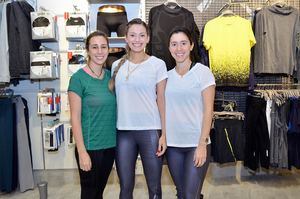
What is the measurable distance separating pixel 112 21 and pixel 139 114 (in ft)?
5.48

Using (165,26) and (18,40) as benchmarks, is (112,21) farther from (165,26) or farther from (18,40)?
(18,40)

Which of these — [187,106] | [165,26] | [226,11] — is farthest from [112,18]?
[187,106]

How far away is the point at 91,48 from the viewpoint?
1820 mm

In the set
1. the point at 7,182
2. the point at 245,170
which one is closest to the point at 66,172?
the point at 7,182

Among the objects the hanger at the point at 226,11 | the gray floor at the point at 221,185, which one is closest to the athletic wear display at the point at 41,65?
the gray floor at the point at 221,185

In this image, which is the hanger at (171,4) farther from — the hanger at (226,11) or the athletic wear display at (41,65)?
A: the athletic wear display at (41,65)

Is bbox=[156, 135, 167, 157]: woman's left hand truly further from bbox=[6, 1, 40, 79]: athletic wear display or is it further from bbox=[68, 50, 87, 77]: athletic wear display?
bbox=[6, 1, 40, 79]: athletic wear display

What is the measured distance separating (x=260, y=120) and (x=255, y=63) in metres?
0.61

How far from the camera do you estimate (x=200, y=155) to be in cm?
178

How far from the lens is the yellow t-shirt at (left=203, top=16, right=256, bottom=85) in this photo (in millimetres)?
3055

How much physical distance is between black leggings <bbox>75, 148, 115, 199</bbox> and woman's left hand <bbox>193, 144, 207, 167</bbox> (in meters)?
0.51

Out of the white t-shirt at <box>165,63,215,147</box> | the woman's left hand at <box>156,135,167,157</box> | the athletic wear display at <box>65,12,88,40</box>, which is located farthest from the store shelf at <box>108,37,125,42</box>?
the woman's left hand at <box>156,135,167,157</box>

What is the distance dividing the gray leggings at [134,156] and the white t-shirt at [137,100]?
51mm

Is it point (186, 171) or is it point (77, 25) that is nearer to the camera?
point (186, 171)
